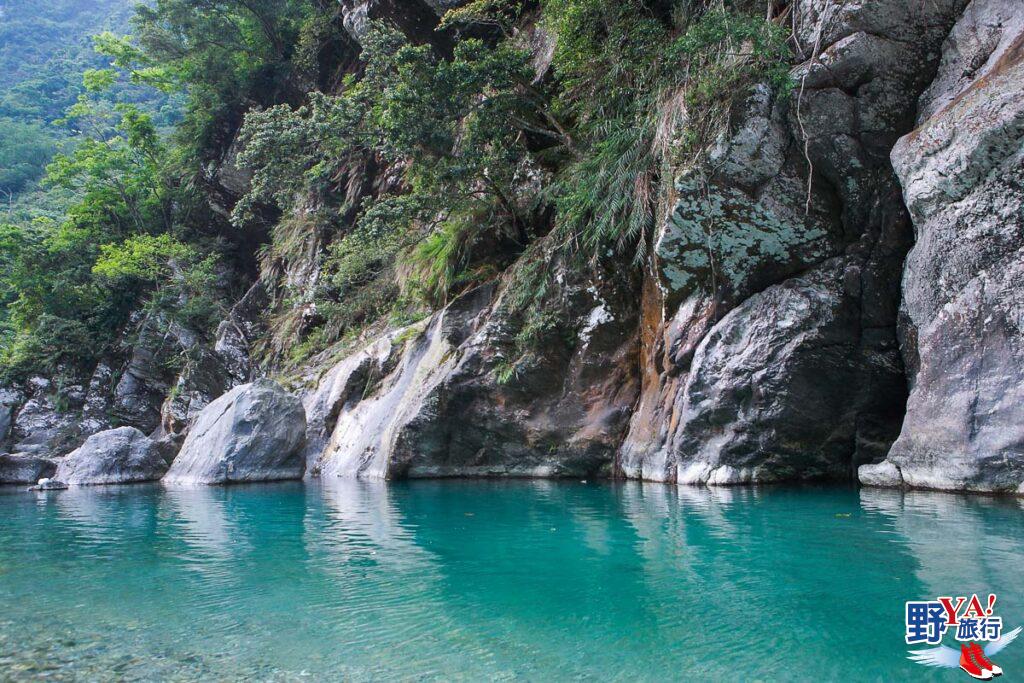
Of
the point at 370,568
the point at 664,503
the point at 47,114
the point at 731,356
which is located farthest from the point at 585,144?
the point at 47,114

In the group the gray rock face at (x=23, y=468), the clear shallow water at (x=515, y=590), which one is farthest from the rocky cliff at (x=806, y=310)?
the gray rock face at (x=23, y=468)

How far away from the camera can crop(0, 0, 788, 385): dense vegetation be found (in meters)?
9.94

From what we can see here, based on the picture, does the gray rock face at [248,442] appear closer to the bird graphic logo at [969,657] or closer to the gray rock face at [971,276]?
the gray rock face at [971,276]

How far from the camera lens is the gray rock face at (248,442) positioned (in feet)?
41.2

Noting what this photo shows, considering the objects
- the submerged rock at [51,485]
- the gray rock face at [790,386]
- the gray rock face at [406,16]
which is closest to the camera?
the gray rock face at [790,386]

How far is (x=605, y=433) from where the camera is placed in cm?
1074

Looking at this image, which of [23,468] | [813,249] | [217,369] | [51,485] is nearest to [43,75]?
[217,369]

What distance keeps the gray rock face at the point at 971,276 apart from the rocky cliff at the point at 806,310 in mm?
Answer: 18

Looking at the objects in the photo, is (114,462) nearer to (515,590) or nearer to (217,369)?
(217,369)

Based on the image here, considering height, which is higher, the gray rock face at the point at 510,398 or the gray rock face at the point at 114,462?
the gray rock face at the point at 510,398

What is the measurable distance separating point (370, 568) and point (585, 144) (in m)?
8.55

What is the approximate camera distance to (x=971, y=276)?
6.79 meters

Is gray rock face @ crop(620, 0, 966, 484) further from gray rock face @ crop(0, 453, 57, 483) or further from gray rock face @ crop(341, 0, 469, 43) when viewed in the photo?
gray rock face @ crop(0, 453, 57, 483)

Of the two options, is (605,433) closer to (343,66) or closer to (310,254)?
(310,254)
